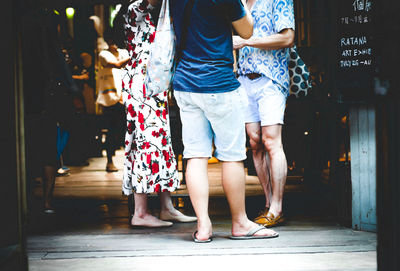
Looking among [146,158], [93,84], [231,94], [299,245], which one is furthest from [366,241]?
[93,84]

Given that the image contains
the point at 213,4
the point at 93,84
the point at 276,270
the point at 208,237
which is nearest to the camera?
the point at 276,270

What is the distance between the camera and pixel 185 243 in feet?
11.5

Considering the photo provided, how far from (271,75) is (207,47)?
0.78 metres

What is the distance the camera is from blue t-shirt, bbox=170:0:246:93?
330 cm

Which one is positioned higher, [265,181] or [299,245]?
[265,181]

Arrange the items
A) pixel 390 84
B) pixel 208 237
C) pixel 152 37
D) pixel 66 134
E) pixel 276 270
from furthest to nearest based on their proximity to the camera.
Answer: pixel 66 134, pixel 152 37, pixel 208 237, pixel 276 270, pixel 390 84

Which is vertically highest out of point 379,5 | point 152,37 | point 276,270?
point 152,37

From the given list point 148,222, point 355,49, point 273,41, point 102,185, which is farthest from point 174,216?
point 102,185

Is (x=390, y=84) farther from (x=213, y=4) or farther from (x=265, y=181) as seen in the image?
(x=265, y=181)

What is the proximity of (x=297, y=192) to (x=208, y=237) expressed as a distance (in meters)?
2.25

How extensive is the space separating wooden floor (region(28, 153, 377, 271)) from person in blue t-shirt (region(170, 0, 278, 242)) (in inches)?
9.8

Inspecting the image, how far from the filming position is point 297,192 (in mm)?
5566

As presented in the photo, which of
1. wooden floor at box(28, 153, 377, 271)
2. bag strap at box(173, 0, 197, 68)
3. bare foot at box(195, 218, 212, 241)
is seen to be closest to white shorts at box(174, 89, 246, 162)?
bag strap at box(173, 0, 197, 68)

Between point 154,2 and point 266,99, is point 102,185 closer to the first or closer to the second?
point 266,99
